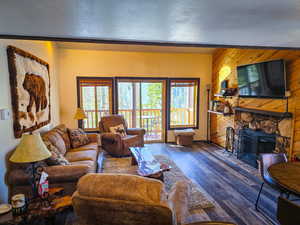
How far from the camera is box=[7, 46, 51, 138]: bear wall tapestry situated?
2496mm

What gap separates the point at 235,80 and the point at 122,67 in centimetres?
312

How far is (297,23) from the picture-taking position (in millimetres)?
1723

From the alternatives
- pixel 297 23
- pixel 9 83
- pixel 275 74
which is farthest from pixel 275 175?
pixel 9 83

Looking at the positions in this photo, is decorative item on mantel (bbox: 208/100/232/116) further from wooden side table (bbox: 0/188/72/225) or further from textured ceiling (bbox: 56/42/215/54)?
wooden side table (bbox: 0/188/72/225)

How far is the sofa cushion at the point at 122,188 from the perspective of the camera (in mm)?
1212

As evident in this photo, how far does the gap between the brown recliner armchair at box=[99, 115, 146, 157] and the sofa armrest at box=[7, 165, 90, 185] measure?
83.9 inches

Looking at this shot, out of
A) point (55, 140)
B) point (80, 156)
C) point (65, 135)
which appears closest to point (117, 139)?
point (65, 135)

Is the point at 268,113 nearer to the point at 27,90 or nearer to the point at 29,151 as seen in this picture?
the point at 29,151

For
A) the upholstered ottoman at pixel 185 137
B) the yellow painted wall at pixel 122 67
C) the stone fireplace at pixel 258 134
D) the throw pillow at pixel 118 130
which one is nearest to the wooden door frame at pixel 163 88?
the yellow painted wall at pixel 122 67

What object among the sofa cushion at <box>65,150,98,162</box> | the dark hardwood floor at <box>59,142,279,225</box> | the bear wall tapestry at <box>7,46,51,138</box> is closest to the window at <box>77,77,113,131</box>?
the bear wall tapestry at <box>7,46,51,138</box>

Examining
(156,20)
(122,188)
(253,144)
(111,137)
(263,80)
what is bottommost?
(253,144)

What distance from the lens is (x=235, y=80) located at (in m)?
4.88

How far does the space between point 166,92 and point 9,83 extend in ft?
13.6

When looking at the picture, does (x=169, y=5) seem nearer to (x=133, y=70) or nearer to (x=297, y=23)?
(x=297, y=23)
